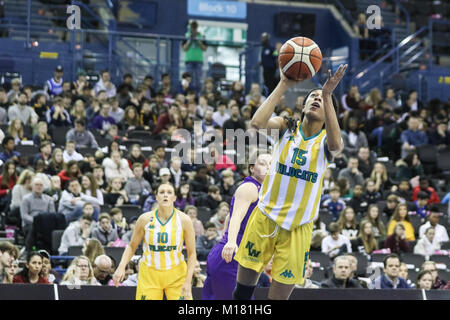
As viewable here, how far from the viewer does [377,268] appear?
10.9 metres

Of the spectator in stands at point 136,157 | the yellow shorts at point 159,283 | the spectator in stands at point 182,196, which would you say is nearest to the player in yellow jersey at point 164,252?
the yellow shorts at point 159,283

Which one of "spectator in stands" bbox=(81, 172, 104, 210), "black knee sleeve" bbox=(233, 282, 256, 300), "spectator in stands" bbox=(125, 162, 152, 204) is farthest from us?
"spectator in stands" bbox=(125, 162, 152, 204)

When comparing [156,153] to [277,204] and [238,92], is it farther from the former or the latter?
[277,204]

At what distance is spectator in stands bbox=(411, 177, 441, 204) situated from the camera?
14133 mm

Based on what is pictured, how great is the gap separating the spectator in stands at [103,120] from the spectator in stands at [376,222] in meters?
5.69

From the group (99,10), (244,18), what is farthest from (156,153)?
(244,18)

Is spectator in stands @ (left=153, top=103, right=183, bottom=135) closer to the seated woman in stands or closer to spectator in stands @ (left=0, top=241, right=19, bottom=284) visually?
the seated woman in stands

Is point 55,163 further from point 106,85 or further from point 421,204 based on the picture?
point 421,204

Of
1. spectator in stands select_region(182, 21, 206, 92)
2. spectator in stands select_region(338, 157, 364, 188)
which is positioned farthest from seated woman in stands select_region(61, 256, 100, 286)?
spectator in stands select_region(182, 21, 206, 92)

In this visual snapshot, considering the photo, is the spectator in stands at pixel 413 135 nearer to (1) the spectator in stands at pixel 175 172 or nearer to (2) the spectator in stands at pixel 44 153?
(1) the spectator in stands at pixel 175 172

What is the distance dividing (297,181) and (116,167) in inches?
307

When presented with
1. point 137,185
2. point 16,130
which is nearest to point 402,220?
point 137,185

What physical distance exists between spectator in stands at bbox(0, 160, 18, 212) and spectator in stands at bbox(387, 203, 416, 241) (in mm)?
6268
